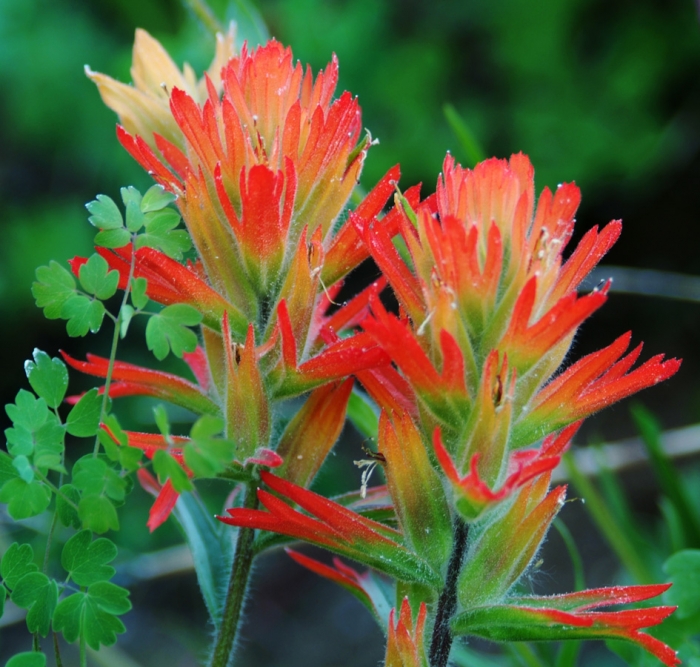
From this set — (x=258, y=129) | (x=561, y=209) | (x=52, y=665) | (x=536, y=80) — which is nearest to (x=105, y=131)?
(x=536, y=80)

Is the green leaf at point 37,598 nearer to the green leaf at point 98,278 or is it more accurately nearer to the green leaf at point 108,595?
the green leaf at point 108,595

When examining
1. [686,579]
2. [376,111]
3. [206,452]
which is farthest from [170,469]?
[376,111]

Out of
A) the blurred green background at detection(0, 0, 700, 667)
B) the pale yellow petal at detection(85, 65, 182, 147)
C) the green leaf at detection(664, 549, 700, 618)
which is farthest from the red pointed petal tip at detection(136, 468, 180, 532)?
the blurred green background at detection(0, 0, 700, 667)

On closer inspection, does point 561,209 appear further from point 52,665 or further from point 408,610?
point 52,665

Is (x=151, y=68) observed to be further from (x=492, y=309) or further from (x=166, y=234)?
(x=492, y=309)

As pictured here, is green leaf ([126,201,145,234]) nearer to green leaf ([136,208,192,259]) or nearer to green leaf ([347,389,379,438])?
green leaf ([136,208,192,259])

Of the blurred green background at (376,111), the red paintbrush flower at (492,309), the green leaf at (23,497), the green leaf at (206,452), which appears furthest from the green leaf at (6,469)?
the blurred green background at (376,111)
